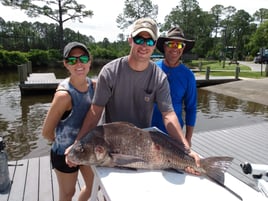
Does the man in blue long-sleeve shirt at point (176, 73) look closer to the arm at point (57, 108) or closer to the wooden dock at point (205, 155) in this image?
the arm at point (57, 108)

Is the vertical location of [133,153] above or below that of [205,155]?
above

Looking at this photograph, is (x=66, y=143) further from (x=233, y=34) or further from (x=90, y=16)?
(x=233, y=34)

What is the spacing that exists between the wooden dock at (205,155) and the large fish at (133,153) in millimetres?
1988

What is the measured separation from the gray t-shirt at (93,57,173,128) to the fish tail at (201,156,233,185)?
55 centimetres

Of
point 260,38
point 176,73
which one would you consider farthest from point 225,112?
point 260,38

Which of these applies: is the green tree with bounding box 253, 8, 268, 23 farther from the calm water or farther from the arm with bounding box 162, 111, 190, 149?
the arm with bounding box 162, 111, 190, 149

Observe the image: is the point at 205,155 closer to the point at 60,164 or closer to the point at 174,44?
the point at 174,44

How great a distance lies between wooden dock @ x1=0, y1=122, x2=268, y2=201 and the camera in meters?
3.49

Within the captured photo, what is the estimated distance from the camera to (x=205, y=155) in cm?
473

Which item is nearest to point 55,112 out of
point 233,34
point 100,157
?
point 100,157

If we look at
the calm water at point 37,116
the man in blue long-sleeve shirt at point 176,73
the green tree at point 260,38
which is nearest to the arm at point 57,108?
the man in blue long-sleeve shirt at point 176,73

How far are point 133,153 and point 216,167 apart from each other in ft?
1.88

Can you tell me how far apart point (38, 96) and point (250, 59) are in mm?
46827

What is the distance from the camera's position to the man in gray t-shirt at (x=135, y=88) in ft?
6.64
